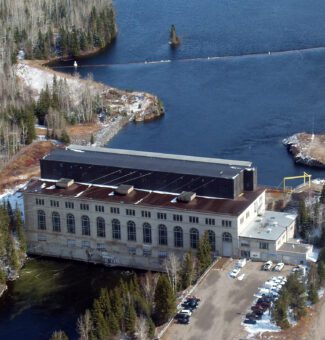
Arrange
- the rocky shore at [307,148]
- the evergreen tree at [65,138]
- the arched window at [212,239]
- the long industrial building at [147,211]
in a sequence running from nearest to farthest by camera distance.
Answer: the long industrial building at [147,211], the arched window at [212,239], the rocky shore at [307,148], the evergreen tree at [65,138]

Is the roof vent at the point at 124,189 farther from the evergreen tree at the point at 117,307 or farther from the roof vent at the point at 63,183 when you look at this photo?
the evergreen tree at the point at 117,307

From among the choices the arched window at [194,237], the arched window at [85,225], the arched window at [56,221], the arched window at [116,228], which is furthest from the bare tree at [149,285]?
the arched window at [56,221]

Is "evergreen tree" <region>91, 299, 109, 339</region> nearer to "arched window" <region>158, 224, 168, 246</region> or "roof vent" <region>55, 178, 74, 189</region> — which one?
"arched window" <region>158, 224, 168, 246</region>

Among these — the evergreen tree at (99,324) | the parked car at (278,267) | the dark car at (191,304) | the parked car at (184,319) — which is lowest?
the parked car at (184,319)

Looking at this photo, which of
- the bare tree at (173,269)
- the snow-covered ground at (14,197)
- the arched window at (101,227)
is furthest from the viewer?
the snow-covered ground at (14,197)

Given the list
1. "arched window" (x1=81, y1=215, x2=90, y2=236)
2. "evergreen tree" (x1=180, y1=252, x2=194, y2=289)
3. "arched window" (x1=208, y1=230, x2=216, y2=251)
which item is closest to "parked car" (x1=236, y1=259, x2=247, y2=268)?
"arched window" (x1=208, y1=230, x2=216, y2=251)

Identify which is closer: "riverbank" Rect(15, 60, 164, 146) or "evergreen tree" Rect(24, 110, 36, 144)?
"evergreen tree" Rect(24, 110, 36, 144)
